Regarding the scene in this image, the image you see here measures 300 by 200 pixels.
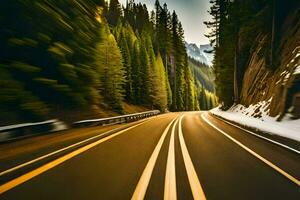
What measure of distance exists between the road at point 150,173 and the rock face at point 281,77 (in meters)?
8.07

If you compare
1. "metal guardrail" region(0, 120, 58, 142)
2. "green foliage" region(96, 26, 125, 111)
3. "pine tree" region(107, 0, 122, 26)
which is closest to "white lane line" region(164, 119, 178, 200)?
"metal guardrail" region(0, 120, 58, 142)

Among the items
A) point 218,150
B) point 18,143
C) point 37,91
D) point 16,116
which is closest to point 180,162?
point 218,150

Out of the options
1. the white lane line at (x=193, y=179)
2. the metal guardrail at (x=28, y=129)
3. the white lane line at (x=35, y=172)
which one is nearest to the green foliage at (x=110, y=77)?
the metal guardrail at (x=28, y=129)

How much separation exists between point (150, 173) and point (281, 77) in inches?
645

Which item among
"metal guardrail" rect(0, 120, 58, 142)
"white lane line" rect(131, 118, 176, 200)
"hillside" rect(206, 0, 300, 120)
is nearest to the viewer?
"white lane line" rect(131, 118, 176, 200)

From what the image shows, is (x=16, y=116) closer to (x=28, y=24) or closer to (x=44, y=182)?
(x=28, y=24)

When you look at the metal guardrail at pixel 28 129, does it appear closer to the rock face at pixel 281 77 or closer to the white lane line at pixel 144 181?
the white lane line at pixel 144 181

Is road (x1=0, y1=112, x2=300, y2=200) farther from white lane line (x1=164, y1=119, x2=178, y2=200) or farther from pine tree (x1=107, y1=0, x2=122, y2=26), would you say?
pine tree (x1=107, y1=0, x2=122, y2=26)

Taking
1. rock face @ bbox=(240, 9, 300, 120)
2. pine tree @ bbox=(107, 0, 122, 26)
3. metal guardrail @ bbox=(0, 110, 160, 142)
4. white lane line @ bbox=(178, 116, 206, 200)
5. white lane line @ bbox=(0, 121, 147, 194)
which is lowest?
white lane line @ bbox=(178, 116, 206, 200)

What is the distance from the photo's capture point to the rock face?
15790mm

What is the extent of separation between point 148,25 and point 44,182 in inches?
3828

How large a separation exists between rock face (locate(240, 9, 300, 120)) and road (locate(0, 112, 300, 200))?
8072mm

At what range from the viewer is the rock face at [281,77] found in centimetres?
1579

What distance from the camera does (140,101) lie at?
192ft
